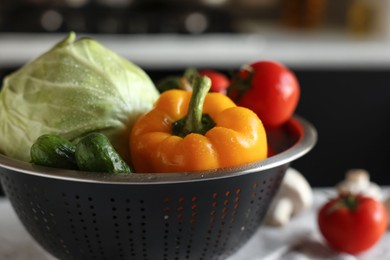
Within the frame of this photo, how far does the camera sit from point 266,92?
959 millimetres

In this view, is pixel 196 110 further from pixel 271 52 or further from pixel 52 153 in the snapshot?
pixel 271 52

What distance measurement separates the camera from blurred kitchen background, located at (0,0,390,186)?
206 centimetres

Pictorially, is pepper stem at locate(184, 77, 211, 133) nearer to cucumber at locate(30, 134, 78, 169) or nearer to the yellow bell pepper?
the yellow bell pepper

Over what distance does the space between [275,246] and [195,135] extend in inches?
10.0

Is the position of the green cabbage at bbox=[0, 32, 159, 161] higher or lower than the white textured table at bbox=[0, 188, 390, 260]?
higher

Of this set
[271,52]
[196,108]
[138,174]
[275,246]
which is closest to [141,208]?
[138,174]

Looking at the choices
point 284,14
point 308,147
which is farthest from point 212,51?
point 308,147

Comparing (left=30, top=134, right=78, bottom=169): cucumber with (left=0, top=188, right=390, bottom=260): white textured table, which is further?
(left=0, top=188, right=390, bottom=260): white textured table

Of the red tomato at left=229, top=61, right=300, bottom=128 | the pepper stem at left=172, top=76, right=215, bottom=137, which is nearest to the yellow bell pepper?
the pepper stem at left=172, top=76, right=215, bottom=137

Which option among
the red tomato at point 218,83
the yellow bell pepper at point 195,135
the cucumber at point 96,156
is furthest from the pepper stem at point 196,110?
the red tomato at point 218,83

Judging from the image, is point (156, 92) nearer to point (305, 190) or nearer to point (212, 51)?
point (305, 190)

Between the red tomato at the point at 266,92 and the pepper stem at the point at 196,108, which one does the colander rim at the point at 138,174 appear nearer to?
the pepper stem at the point at 196,108

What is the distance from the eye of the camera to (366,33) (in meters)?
2.43

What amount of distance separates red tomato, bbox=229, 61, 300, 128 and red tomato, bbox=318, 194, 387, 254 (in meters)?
0.16
